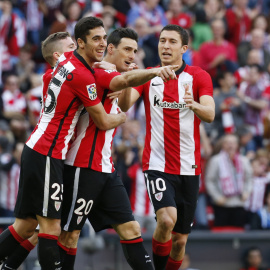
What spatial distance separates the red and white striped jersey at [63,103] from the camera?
7.35 metres

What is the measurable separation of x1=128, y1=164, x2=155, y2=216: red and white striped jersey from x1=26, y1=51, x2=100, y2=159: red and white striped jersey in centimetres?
474

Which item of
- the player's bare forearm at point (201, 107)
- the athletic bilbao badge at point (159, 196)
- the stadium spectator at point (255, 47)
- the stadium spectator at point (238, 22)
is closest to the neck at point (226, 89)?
the stadium spectator at point (255, 47)

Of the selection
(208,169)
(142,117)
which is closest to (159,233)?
(208,169)

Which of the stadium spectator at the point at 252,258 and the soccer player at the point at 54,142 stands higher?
the soccer player at the point at 54,142

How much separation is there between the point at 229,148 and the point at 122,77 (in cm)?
560

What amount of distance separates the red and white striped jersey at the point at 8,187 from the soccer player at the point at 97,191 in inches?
168

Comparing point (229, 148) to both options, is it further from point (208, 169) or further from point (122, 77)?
point (122, 77)

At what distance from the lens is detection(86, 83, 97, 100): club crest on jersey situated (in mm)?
7324

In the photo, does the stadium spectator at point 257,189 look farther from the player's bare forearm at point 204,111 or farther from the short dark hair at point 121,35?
the short dark hair at point 121,35

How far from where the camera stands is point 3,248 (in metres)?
7.86

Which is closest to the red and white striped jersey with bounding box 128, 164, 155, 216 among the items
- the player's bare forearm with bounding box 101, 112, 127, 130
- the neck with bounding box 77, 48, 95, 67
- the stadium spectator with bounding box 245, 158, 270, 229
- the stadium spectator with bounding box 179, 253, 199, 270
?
the stadium spectator with bounding box 179, 253, 199, 270

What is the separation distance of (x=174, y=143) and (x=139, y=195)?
12.3 ft

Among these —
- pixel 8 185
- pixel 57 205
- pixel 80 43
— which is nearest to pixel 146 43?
pixel 8 185

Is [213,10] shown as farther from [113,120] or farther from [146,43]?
[113,120]
